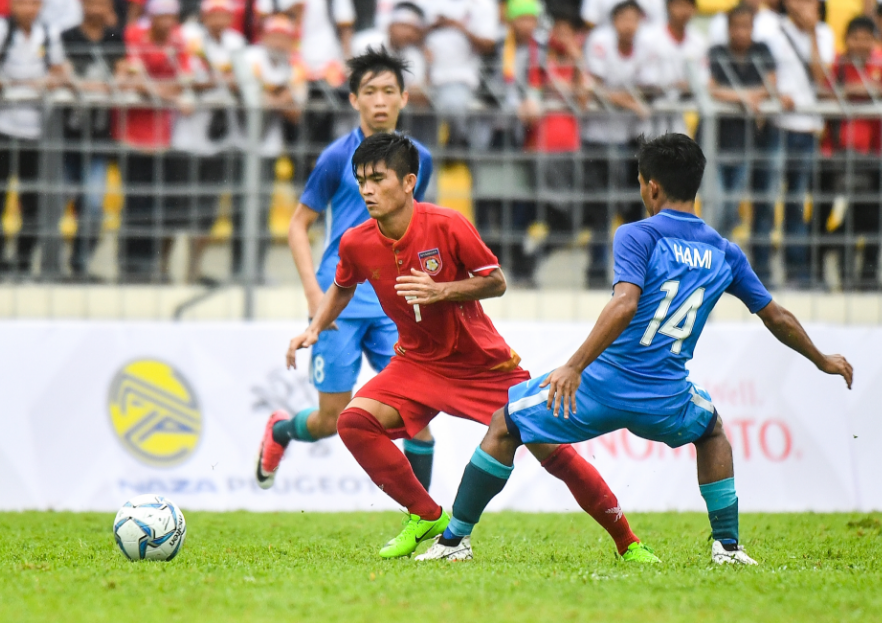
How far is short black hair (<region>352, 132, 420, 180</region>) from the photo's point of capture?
18.3ft

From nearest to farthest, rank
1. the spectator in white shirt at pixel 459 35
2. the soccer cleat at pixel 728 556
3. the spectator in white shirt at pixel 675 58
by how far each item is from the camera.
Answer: the soccer cleat at pixel 728 556, the spectator in white shirt at pixel 675 58, the spectator in white shirt at pixel 459 35

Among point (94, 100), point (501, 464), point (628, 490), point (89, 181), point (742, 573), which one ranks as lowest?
point (628, 490)

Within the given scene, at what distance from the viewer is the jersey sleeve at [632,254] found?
16.6 ft

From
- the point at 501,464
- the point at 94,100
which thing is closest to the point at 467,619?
the point at 501,464

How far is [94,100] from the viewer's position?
30.1 ft

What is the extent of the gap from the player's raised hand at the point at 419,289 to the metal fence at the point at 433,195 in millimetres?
3914

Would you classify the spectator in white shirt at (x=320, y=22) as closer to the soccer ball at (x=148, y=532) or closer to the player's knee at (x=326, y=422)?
the player's knee at (x=326, y=422)

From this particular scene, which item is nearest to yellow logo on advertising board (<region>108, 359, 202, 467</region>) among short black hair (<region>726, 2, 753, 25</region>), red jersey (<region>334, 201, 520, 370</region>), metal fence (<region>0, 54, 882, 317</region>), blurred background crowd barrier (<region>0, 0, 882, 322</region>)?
blurred background crowd barrier (<region>0, 0, 882, 322</region>)

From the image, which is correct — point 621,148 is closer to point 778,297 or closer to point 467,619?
point 778,297

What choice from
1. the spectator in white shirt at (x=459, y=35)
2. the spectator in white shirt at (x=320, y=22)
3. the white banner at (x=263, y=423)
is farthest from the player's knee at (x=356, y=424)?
the spectator in white shirt at (x=320, y=22)

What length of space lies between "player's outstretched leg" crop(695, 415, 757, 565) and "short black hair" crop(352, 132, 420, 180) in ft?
6.26

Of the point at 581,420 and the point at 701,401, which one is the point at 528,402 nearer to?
the point at 581,420

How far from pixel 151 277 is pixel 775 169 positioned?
5.07m

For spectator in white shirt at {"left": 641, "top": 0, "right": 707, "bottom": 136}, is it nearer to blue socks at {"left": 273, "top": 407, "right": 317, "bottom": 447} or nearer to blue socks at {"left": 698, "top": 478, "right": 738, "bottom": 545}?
blue socks at {"left": 273, "top": 407, "right": 317, "bottom": 447}
